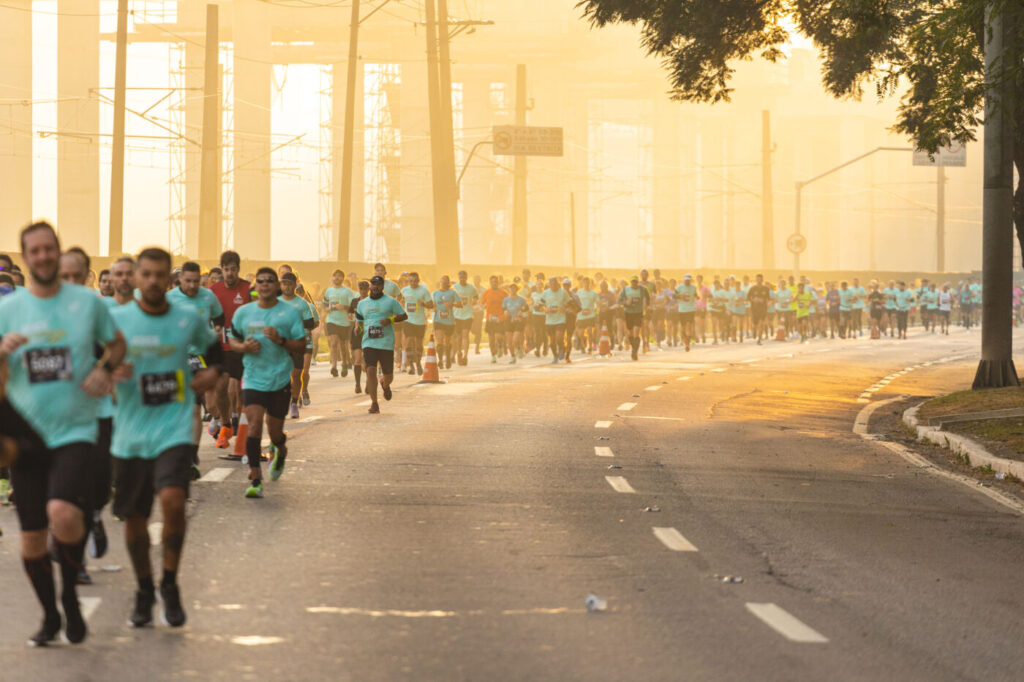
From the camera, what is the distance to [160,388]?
23.2 ft

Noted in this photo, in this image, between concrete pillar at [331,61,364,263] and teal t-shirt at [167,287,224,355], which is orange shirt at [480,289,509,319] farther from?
concrete pillar at [331,61,364,263]

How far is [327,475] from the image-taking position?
13070 millimetres

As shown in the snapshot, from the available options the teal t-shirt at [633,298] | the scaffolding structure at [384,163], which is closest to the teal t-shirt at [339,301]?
the teal t-shirt at [633,298]

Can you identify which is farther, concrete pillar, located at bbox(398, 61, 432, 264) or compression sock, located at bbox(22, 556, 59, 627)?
concrete pillar, located at bbox(398, 61, 432, 264)

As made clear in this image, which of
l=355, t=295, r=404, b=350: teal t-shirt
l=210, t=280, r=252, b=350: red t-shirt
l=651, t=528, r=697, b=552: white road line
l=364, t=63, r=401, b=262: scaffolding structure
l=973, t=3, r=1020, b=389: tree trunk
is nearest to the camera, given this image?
l=651, t=528, r=697, b=552: white road line

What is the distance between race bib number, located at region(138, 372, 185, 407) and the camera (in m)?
7.06

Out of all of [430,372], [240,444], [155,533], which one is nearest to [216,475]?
[240,444]

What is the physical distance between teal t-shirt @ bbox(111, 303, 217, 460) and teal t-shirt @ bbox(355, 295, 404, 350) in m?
12.2

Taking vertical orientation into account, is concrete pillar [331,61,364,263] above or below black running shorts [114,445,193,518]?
above

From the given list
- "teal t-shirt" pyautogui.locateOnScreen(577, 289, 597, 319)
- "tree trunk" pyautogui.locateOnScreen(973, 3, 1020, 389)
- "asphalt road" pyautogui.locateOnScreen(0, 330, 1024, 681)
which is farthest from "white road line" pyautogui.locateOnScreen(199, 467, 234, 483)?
"teal t-shirt" pyautogui.locateOnScreen(577, 289, 597, 319)

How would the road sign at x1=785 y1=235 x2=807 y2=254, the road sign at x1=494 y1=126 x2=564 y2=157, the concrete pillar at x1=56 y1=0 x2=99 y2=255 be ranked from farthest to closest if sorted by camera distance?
the road sign at x1=494 y1=126 x2=564 y2=157, the concrete pillar at x1=56 y1=0 x2=99 y2=255, the road sign at x1=785 y1=235 x2=807 y2=254

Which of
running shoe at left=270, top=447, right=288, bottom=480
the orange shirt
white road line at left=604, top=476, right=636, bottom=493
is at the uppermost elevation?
the orange shirt

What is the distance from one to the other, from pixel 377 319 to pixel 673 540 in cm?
1017

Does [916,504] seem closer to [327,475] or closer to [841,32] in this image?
[327,475]
